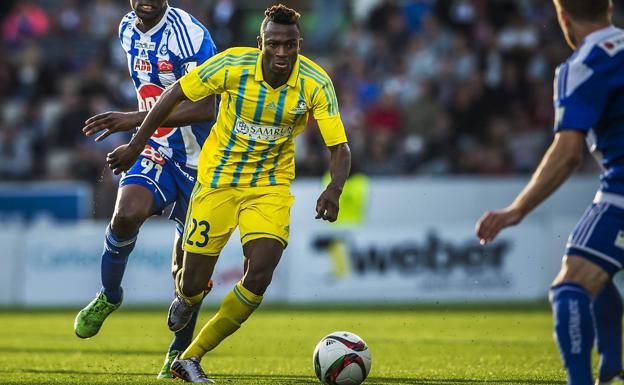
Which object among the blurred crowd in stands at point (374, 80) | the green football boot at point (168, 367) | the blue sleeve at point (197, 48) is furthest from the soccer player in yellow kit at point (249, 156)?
the blurred crowd in stands at point (374, 80)

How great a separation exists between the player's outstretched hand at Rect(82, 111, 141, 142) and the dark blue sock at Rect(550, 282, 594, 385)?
11.2ft

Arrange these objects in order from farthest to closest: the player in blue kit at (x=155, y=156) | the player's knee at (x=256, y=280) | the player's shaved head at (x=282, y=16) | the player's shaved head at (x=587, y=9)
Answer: the player in blue kit at (x=155, y=156) < the player's knee at (x=256, y=280) < the player's shaved head at (x=282, y=16) < the player's shaved head at (x=587, y=9)

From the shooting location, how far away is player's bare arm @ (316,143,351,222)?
6840 mm

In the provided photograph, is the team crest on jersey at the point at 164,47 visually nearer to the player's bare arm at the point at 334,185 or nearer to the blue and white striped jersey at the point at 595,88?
the player's bare arm at the point at 334,185

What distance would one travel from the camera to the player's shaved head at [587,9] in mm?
5352

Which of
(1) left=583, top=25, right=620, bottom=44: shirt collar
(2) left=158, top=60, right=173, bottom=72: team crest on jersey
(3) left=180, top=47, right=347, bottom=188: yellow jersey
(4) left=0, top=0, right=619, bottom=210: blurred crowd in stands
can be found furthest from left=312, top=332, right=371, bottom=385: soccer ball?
(4) left=0, top=0, right=619, bottom=210: blurred crowd in stands

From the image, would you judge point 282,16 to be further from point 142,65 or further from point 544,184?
point 544,184

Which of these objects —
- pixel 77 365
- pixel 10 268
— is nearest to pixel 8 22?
pixel 10 268

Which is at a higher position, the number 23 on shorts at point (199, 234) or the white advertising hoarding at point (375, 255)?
the number 23 on shorts at point (199, 234)

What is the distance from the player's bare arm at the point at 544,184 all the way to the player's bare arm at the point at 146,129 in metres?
2.71

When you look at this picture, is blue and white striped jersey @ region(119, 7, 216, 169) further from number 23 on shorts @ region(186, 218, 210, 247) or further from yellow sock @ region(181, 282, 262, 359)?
yellow sock @ region(181, 282, 262, 359)

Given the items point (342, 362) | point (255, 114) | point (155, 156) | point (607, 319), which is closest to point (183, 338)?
point (155, 156)

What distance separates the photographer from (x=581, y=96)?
5.18 metres

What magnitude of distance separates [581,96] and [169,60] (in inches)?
150
